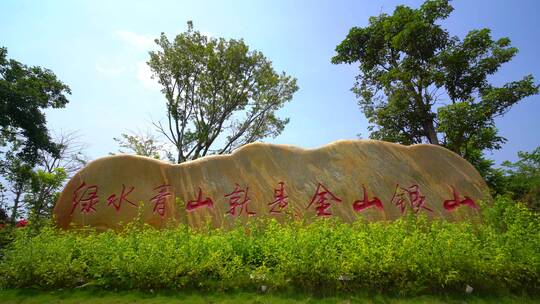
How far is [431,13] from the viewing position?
10.8 metres

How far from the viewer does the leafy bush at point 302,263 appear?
3.70 m

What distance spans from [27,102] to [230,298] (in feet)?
38.7

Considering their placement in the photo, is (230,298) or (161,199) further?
(161,199)

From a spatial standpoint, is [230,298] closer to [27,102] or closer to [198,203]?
[198,203]

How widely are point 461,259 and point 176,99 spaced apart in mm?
12215

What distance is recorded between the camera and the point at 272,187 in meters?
6.83

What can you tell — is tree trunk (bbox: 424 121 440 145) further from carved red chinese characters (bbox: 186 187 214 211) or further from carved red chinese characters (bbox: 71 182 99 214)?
carved red chinese characters (bbox: 71 182 99 214)

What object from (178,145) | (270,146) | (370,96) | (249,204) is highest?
(370,96)

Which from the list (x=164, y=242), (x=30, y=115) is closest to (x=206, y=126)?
(x=30, y=115)

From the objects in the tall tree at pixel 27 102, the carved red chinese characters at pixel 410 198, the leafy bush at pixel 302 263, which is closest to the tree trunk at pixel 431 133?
the carved red chinese characters at pixel 410 198

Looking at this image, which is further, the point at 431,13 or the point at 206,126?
the point at 206,126

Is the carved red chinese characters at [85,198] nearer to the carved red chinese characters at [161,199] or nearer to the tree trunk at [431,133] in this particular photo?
the carved red chinese characters at [161,199]

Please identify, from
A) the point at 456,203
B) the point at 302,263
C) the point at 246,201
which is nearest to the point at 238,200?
the point at 246,201

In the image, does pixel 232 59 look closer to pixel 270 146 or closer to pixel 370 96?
pixel 370 96
